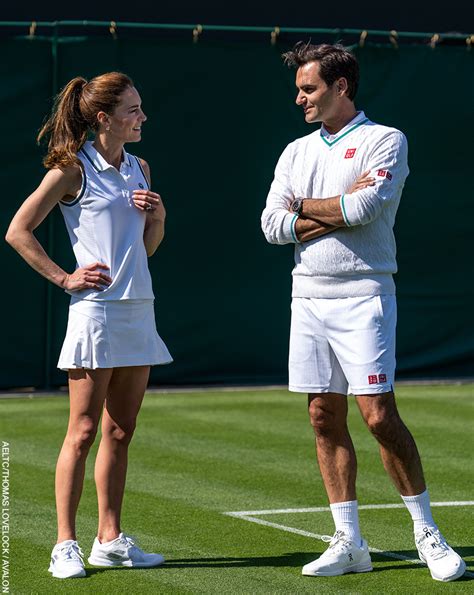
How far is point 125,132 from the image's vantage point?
6230 mm

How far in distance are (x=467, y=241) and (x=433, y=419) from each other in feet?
9.50

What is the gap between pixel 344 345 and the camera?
6113 mm

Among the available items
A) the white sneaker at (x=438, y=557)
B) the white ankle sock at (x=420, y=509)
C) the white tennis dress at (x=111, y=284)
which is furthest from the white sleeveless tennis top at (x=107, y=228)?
the white sneaker at (x=438, y=557)

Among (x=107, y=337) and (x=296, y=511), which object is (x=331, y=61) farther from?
(x=296, y=511)

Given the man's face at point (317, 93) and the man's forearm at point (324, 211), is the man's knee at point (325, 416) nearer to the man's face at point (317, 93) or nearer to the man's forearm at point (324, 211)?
the man's forearm at point (324, 211)

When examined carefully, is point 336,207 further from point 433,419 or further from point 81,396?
point 433,419

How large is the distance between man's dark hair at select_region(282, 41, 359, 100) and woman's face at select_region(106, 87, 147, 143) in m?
0.69

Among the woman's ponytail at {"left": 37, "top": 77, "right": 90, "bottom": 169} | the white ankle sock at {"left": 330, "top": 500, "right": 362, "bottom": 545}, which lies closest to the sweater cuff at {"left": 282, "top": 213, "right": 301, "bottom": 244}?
the woman's ponytail at {"left": 37, "top": 77, "right": 90, "bottom": 169}

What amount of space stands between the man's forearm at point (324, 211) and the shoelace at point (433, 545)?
1356 mm

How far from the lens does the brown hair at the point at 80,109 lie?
6168 mm

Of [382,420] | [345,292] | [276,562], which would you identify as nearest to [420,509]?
[382,420]

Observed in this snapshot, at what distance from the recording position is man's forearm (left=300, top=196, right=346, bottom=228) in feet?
19.9

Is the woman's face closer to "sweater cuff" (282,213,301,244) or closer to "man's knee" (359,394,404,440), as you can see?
"sweater cuff" (282,213,301,244)

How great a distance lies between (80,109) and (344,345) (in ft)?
4.96
